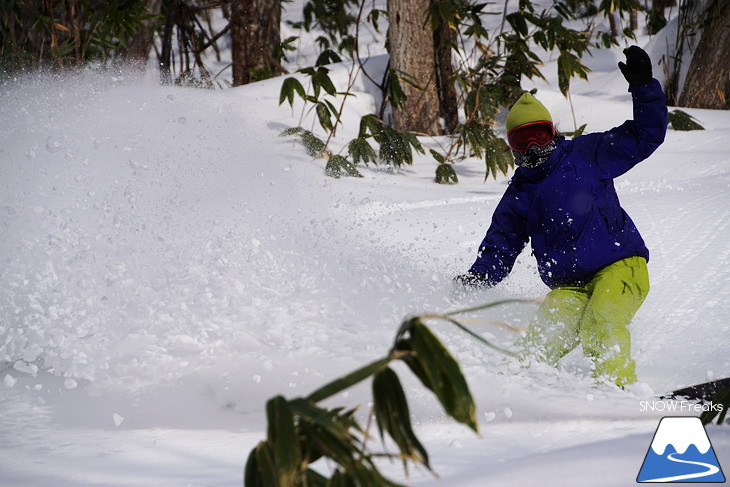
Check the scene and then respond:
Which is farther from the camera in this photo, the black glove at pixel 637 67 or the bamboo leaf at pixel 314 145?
the bamboo leaf at pixel 314 145

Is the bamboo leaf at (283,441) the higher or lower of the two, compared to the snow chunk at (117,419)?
higher

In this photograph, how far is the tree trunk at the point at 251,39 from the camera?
7.88m

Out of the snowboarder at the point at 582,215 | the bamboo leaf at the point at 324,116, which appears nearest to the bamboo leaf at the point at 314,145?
the bamboo leaf at the point at 324,116

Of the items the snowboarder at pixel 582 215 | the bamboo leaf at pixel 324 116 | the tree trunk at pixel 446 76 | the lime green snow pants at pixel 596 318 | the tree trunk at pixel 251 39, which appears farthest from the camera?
the tree trunk at pixel 251 39

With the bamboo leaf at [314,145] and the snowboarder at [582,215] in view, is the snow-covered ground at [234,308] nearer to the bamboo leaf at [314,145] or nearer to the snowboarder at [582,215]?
the snowboarder at [582,215]

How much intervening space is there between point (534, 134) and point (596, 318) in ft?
2.36

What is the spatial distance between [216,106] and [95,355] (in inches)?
154

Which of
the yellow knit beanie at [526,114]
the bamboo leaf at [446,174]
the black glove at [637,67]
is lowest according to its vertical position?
the bamboo leaf at [446,174]

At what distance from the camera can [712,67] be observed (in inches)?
304

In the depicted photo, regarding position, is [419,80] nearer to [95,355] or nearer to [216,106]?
[216,106]

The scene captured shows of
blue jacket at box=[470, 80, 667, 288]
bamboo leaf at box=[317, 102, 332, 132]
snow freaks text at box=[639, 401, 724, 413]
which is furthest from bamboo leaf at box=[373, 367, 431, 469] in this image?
bamboo leaf at box=[317, 102, 332, 132]

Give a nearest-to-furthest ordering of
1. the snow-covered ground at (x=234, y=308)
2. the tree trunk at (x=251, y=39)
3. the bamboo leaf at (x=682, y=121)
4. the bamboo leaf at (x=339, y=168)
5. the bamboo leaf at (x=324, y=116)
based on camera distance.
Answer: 1. the snow-covered ground at (x=234, y=308)
2. the bamboo leaf at (x=339, y=168)
3. the bamboo leaf at (x=324, y=116)
4. the bamboo leaf at (x=682, y=121)
5. the tree trunk at (x=251, y=39)

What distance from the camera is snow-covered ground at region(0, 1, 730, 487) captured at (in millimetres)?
1997

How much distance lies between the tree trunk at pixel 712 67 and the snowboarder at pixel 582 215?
537 centimetres
